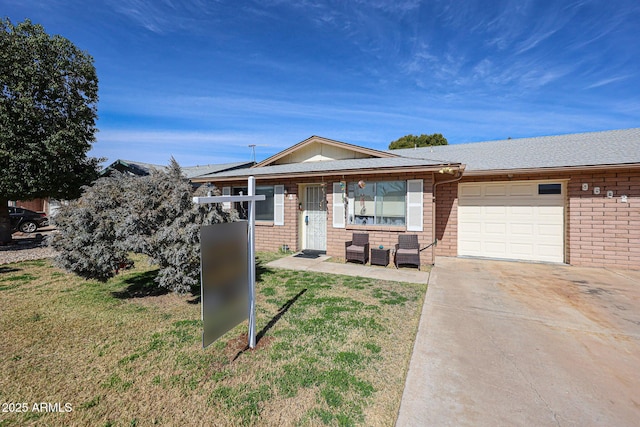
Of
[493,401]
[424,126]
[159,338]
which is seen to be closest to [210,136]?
[424,126]

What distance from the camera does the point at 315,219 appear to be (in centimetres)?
1078

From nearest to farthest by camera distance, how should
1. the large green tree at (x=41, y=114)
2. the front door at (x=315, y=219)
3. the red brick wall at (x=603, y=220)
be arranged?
the red brick wall at (x=603, y=220) → the large green tree at (x=41, y=114) → the front door at (x=315, y=219)

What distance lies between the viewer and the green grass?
2.55m

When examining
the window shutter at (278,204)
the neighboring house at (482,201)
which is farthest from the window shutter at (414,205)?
the window shutter at (278,204)

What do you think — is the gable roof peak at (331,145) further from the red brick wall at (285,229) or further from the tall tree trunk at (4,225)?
the tall tree trunk at (4,225)

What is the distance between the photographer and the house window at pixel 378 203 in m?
8.84

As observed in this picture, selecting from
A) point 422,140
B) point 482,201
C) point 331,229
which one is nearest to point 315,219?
point 331,229

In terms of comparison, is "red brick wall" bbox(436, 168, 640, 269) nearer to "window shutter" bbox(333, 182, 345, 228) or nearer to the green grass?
the green grass

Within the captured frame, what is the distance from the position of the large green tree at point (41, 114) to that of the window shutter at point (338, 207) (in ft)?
35.7

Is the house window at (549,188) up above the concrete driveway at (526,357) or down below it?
above

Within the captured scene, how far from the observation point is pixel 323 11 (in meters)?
9.41

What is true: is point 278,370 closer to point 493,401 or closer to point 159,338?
point 159,338

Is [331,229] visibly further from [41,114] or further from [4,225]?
[4,225]

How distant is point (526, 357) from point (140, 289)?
7.08 metres
